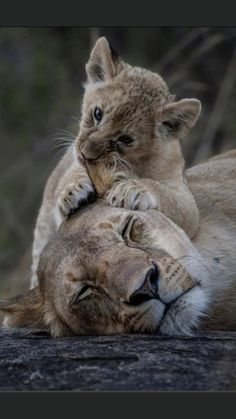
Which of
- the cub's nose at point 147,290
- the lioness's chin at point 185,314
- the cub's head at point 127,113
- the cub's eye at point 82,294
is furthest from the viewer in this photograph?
the cub's head at point 127,113

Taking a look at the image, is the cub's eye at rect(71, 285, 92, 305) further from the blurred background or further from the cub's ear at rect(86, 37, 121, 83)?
the blurred background

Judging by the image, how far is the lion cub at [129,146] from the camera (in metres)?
4.38

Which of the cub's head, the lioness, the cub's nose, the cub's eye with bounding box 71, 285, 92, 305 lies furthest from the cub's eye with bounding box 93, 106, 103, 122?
the cub's nose

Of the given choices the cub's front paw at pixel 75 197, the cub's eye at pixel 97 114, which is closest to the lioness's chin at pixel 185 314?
the cub's front paw at pixel 75 197

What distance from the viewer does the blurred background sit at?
30.0 ft

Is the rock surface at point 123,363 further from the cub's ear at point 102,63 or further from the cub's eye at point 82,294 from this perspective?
the cub's ear at point 102,63

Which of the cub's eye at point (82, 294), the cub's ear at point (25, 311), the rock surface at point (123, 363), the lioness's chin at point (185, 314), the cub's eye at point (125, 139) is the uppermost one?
the cub's eye at point (125, 139)

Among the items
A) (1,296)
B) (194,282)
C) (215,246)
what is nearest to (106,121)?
(215,246)

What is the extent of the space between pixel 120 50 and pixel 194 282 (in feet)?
21.7

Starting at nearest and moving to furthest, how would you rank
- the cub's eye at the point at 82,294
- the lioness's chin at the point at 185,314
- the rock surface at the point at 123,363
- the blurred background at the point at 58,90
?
the rock surface at the point at 123,363
the lioness's chin at the point at 185,314
the cub's eye at the point at 82,294
the blurred background at the point at 58,90

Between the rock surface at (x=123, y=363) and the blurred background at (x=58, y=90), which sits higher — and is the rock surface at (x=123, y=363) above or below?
below

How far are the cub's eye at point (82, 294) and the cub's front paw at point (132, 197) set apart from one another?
588 millimetres

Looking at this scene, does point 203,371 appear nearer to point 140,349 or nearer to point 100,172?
point 140,349

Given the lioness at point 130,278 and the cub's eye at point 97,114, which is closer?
the lioness at point 130,278
